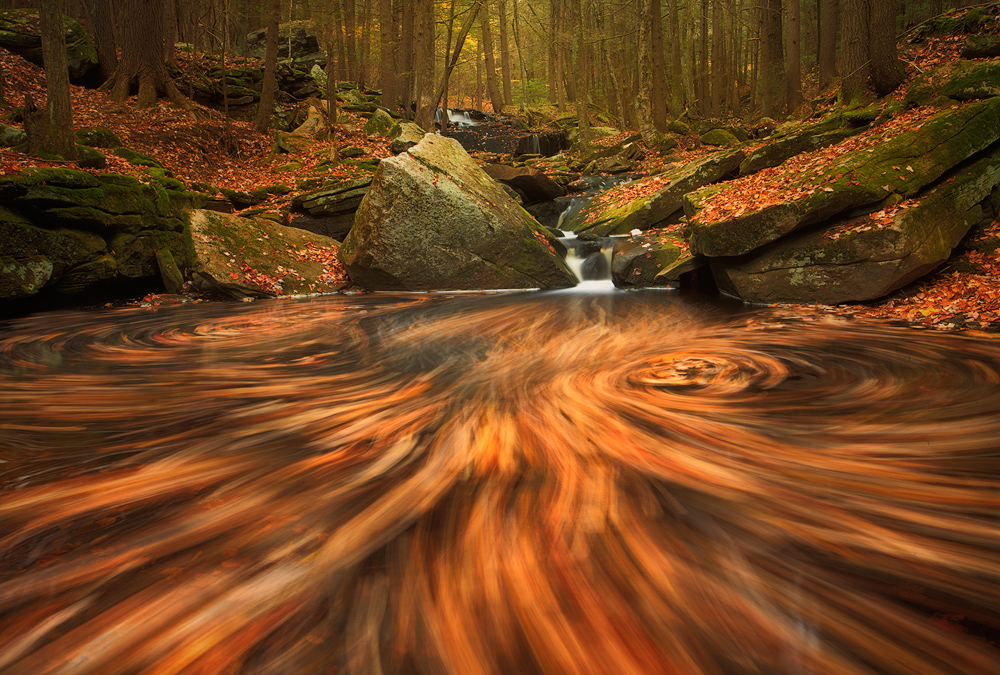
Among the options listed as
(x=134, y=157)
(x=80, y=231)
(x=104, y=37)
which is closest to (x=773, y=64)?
(x=134, y=157)

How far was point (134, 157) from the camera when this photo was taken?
10.9 metres

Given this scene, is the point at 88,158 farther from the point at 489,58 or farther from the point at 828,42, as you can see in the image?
the point at 489,58

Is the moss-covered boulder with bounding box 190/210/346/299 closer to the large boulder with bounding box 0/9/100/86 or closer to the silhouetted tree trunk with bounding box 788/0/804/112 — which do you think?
the large boulder with bounding box 0/9/100/86

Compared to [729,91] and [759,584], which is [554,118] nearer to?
[729,91]

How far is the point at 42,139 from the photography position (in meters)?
8.88

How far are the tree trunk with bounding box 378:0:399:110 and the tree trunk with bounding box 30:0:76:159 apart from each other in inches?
525

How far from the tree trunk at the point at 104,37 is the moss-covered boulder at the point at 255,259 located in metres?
9.11

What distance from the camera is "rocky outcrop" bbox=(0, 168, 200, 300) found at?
24.1 ft

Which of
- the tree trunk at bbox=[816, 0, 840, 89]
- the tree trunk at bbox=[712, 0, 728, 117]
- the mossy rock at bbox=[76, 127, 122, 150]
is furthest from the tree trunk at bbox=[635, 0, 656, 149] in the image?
the mossy rock at bbox=[76, 127, 122, 150]

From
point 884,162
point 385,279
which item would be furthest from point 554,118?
point 884,162

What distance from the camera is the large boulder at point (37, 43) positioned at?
13955 millimetres

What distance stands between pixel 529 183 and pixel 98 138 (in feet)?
33.4

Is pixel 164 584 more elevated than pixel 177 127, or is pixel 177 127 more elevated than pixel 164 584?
pixel 177 127

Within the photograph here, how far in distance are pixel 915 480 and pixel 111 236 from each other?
1073 centimetres
